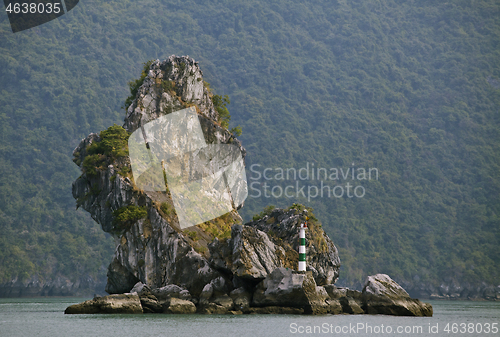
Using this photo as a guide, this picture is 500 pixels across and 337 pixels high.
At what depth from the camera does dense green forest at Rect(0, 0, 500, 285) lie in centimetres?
12181

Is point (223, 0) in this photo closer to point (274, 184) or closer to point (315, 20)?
point (315, 20)

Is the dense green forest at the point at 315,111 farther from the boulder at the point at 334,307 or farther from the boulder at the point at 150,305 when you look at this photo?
the boulder at the point at 334,307

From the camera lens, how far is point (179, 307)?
46000 millimetres

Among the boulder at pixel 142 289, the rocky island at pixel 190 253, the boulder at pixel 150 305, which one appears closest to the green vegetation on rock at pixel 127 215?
the rocky island at pixel 190 253

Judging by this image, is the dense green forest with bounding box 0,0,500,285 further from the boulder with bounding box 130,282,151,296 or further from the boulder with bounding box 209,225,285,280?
the boulder with bounding box 209,225,285,280

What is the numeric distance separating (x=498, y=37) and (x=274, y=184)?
271ft

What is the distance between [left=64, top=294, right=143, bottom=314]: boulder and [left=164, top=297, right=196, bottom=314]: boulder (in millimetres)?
2188

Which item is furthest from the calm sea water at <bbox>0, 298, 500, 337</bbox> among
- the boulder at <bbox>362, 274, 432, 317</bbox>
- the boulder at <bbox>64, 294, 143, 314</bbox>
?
the boulder at <bbox>64, 294, 143, 314</bbox>

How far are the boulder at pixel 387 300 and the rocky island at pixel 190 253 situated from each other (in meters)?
0.07

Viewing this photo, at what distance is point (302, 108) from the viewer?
6220 inches

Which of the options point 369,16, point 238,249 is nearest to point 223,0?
point 369,16

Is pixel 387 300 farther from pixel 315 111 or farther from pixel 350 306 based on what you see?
pixel 315 111

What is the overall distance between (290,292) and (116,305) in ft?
41.1

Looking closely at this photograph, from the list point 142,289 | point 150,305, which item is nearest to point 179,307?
point 150,305
